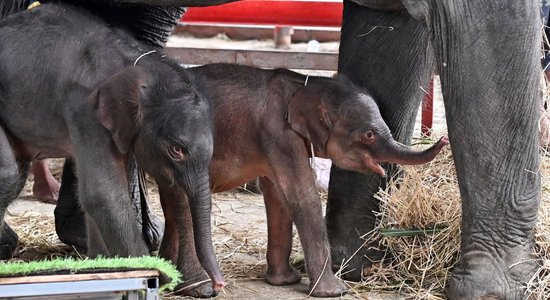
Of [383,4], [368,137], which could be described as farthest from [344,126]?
[383,4]

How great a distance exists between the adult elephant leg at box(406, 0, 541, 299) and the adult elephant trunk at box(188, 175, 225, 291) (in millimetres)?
844

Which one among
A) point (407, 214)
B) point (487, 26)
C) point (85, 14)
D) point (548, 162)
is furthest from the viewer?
point (548, 162)

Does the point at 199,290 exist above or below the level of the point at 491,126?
below

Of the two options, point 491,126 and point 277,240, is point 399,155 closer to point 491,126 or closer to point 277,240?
point 491,126

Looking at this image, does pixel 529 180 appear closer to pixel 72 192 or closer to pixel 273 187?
pixel 273 187

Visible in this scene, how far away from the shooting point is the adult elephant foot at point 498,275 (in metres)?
4.20

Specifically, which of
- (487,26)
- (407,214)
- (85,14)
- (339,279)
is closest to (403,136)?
(407,214)

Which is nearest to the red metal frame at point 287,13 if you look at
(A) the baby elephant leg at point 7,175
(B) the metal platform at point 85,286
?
(A) the baby elephant leg at point 7,175

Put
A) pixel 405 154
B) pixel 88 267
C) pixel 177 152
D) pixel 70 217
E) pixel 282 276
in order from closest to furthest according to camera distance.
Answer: pixel 88 267 < pixel 177 152 < pixel 405 154 < pixel 282 276 < pixel 70 217

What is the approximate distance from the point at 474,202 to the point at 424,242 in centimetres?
59

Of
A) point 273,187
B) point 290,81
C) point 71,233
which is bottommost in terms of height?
point 71,233

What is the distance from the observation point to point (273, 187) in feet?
15.5

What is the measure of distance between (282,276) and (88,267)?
4.11 ft

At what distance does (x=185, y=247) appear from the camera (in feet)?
14.8
